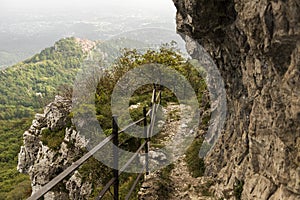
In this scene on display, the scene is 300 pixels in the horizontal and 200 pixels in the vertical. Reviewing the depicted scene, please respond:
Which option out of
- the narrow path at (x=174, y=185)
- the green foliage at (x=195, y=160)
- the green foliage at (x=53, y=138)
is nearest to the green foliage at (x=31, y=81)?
the green foliage at (x=53, y=138)

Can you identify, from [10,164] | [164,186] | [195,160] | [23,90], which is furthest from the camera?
[23,90]

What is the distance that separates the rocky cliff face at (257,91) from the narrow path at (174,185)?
424 mm

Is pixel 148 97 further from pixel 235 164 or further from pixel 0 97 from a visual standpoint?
pixel 0 97

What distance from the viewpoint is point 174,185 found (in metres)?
6.32

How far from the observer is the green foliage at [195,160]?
263 inches

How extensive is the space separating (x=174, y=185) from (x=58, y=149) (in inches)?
426

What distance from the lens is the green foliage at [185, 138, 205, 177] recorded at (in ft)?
21.9

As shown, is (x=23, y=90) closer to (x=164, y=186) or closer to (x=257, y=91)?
(x=164, y=186)

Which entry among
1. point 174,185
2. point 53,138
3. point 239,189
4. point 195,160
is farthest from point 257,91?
point 53,138

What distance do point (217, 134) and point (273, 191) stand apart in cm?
342

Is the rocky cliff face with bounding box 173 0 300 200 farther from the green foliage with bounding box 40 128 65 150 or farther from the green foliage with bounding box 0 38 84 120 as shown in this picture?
the green foliage with bounding box 0 38 84 120

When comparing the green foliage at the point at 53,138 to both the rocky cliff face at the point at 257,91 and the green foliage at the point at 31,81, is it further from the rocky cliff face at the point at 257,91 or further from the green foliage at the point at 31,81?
the green foliage at the point at 31,81

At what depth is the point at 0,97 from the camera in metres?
153

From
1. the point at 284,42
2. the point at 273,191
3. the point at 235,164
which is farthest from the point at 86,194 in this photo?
the point at 284,42
